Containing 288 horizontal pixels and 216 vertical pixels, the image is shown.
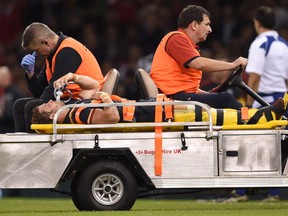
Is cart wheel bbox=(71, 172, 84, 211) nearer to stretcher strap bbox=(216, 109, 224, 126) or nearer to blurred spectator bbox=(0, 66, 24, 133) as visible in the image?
stretcher strap bbox=(216, 109, 224, 126)

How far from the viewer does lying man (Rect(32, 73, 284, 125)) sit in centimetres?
1154

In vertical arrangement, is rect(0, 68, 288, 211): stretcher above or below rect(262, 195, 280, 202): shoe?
above

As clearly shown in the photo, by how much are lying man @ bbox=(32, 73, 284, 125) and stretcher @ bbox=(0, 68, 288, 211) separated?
0.32 feet

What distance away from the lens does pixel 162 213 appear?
11.4 meters

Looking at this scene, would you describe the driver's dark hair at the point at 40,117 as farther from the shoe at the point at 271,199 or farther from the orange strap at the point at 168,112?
the shoe at the point at 271,199

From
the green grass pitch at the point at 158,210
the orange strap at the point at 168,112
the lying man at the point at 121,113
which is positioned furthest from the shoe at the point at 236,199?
the orange strap at the point at 168,112

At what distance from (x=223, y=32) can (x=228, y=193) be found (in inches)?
218

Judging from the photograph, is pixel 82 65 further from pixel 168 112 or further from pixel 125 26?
pixel 125 26

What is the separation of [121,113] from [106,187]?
73 centimetres

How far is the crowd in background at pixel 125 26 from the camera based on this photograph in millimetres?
19281

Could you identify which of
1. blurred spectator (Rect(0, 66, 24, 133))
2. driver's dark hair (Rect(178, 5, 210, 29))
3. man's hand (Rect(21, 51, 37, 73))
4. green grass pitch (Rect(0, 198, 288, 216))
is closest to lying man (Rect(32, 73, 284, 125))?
green grass pitch (Rect(0, 198, 288, 216))

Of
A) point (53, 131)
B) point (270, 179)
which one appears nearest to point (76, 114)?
point (53, 131)

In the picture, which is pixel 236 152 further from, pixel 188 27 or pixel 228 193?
pixel 228 193

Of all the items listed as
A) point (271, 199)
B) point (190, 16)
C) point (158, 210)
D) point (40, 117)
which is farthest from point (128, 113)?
point (271, 199)
